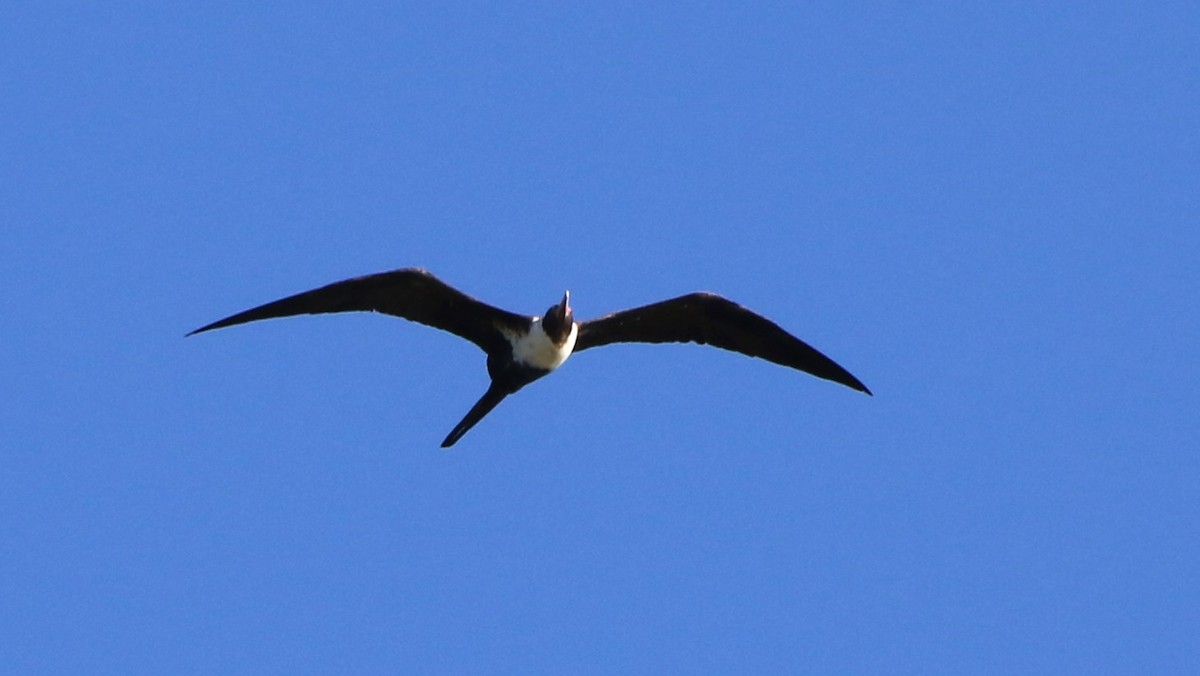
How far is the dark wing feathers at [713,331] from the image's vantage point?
13969 millimetres

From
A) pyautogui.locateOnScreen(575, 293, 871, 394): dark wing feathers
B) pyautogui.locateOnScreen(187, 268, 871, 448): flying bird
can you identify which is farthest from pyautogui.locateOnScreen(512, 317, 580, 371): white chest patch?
pyautogui.locateOnScreen(575, 293, 871, 394): dark wing feathers

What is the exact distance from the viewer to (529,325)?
13.7 meters

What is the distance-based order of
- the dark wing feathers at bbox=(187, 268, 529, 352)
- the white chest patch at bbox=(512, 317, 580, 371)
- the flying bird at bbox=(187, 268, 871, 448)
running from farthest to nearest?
the white chest patch at bbox=(512, 317, 580, 371), the flying bird at bbox=(187, 268, 871, 448), the dark wing feathers at bbox=(187, 268, 529, 352)

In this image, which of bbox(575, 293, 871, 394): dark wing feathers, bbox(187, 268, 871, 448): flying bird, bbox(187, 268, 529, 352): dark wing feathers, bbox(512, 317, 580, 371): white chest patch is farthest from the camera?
bbox(575, 293, 871, 394): dark wing feathers

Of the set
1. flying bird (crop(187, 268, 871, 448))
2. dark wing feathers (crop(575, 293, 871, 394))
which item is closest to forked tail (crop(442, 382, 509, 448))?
flying bird (crop(187, 268, 871, 448))

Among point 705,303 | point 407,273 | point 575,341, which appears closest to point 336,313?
point 407,273

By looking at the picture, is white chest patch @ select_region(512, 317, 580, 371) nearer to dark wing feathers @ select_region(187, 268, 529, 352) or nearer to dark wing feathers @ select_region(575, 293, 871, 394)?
dark wing feathers @ select_region(187, 268, 529, 352)

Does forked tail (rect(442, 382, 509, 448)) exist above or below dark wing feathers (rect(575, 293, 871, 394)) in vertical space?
below

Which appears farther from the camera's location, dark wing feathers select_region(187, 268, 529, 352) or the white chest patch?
the white chest patch

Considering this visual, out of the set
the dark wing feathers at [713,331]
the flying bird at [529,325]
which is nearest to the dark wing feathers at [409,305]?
the flying bird at [529,325]

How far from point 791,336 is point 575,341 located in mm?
1658

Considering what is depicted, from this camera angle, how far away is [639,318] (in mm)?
14031

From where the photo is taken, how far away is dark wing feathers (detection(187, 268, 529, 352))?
13.0 metres

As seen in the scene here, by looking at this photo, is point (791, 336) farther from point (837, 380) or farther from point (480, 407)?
point (480, 407)
